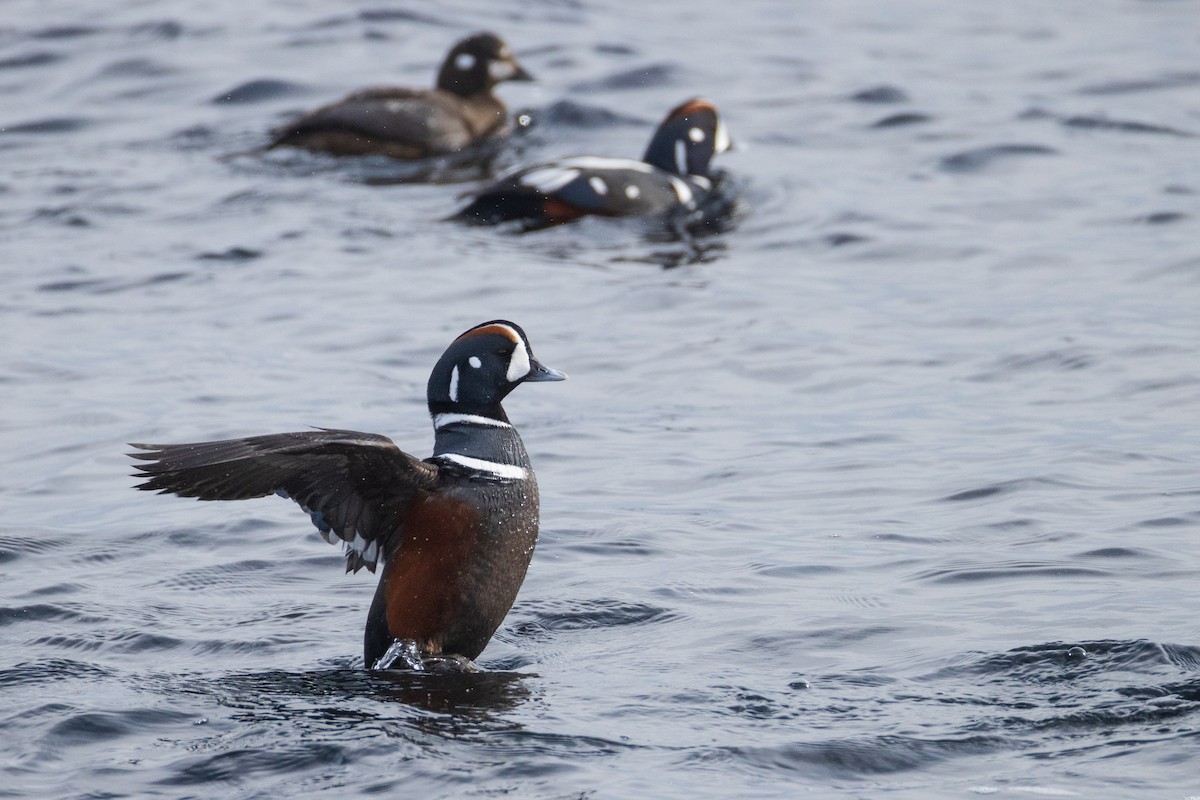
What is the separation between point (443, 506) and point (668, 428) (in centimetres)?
286

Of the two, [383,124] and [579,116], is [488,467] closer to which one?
[383,124]

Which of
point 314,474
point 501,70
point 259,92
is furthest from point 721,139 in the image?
point 314,474

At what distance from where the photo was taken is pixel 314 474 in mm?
5602

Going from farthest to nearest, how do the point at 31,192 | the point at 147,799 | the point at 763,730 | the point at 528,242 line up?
the point at 31,192, the point at 528,242, the point at 763,730, the point at 147,799

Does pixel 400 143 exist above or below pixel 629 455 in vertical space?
above

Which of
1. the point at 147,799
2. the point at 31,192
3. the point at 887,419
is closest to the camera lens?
the point at 147,799

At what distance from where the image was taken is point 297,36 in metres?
18.4

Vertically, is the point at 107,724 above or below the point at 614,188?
below

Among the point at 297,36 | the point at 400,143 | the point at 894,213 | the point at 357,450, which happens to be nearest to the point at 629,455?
the point at 357,450

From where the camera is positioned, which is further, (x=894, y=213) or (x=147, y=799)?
(x=894, y=213)

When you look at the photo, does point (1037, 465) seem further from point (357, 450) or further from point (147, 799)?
point (147, 799)

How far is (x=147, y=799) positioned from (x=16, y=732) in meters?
0.70

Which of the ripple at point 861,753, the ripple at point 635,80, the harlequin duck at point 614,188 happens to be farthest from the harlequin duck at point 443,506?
the ripple at point 635,80

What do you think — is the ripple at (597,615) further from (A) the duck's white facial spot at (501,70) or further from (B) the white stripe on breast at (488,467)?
(A) the duck's white facial spot at (501,70)
